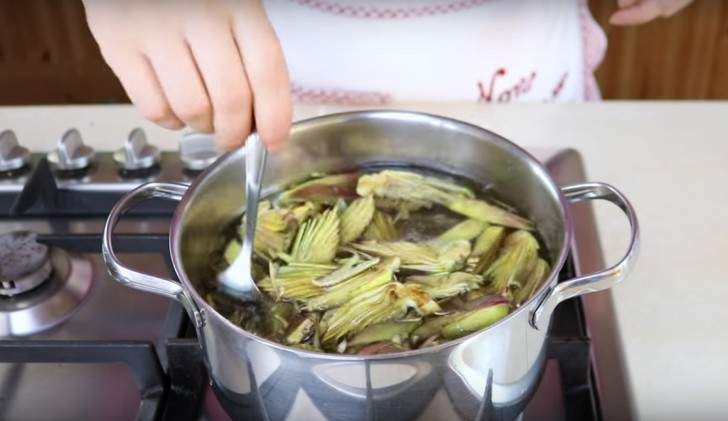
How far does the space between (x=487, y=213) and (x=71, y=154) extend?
1.23 ft

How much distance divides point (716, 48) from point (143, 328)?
125 centimetres

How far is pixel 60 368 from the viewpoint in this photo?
1.99ft

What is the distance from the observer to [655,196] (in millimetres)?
764

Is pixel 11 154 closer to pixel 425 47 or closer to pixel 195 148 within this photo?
pixel 195 148

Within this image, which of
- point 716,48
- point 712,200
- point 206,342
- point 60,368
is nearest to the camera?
point 206,342

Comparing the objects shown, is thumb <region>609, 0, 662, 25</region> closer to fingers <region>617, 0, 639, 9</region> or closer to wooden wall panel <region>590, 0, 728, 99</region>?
fingers <region>617, 0, 639, 9</region>

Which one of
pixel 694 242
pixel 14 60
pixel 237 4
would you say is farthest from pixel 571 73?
pixel 14 60

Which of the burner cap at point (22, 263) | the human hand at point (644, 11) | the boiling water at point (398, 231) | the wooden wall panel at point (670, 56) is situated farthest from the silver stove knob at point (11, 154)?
the wooden wall panel at point (670, 56)

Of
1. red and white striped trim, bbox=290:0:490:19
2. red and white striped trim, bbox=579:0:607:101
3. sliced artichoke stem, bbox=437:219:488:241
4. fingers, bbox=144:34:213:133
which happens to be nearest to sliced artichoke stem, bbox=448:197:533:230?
sliced artichoke stem, bbox=437:219:488:241

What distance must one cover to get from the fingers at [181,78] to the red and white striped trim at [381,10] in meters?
0.41

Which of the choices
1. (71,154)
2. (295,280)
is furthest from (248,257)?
(71,154)

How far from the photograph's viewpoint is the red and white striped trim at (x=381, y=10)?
35.7 inches

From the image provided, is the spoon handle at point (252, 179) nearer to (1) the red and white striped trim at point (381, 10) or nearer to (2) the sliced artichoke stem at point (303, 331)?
(2) the sliced artichoke stem at point (303, 331)

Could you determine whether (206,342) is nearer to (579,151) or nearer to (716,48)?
(579,151)
